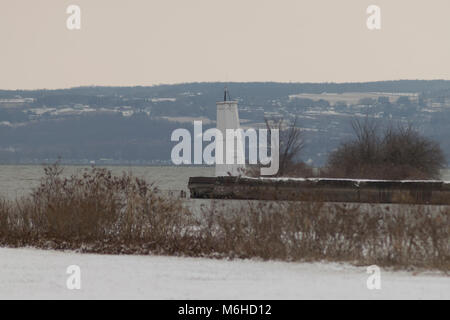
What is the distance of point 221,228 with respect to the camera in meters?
18.9

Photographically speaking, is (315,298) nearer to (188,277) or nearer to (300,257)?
(188,277)

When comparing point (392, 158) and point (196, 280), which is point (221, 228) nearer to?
point (196, 280)

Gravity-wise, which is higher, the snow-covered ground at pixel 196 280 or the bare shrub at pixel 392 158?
the snow-covered ground at pixel 196 280

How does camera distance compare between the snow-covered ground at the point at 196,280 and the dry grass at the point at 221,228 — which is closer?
the snow-covered ground at the point at 196,280

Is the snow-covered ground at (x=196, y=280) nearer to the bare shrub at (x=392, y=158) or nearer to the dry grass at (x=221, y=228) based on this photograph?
the dry grass at (x=221, y=228)

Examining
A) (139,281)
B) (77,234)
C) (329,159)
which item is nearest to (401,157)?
(329,159)

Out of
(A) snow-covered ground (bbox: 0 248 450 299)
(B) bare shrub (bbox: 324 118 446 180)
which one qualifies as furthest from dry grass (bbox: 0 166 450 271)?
(B) bare shrub (bbox: 324 118 446 180)

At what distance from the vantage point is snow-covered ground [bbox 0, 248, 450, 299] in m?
13.9

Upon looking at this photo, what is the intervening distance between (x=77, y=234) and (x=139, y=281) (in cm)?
506

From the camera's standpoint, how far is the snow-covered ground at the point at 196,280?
13875mm

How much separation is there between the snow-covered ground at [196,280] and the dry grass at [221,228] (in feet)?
2.02

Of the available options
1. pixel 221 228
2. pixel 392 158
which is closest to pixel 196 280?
pixel 221 228

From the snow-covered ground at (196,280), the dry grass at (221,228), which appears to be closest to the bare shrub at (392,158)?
the dry grass at (221,228)
